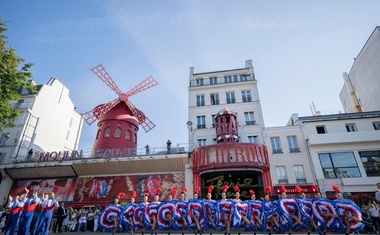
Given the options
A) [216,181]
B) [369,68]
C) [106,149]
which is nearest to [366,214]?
[216,181]

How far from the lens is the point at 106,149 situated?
24219 millimetres

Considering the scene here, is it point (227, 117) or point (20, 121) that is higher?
point (20, 121)

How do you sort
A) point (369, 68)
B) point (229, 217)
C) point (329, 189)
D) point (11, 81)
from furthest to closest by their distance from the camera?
point (369, 68)
point (329, 189)
point (11, 81)
point (229, 217)

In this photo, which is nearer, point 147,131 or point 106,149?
point 106,149

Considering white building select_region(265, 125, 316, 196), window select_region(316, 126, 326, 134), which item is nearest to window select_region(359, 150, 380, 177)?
window select_region(316, 126, 326, 134)

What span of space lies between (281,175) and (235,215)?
40.2ft

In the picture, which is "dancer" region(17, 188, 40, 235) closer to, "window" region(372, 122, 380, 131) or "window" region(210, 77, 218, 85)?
"window" region(210, 77, 218, 85)

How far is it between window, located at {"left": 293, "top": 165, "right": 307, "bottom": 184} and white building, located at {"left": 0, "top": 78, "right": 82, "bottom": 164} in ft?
91.5

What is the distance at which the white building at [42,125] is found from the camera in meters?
27.2

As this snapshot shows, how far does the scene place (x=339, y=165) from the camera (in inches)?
787

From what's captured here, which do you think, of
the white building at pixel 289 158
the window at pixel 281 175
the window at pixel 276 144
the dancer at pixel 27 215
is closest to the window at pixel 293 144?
the white building at pixel 289 158

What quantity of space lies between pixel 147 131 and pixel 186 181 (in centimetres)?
1185

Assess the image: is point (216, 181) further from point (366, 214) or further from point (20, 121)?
point (20, 121)

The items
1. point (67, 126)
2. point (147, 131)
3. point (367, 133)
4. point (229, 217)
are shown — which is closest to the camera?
point (229, 217)
